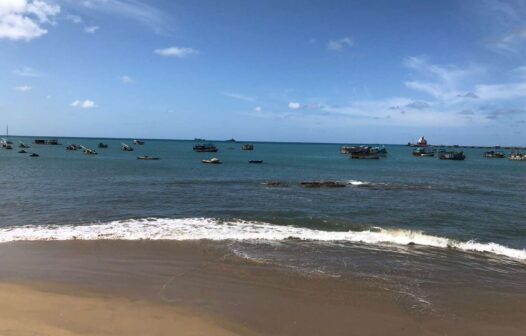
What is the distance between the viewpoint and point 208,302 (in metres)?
9.80

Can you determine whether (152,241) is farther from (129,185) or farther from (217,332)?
(129,185)

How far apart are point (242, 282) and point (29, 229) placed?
→ 454 inches

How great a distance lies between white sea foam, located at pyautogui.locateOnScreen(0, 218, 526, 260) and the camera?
54.2ft

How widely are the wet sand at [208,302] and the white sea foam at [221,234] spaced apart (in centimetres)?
317

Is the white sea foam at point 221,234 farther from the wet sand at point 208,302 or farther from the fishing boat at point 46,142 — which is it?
the fishing boat at point 46,142

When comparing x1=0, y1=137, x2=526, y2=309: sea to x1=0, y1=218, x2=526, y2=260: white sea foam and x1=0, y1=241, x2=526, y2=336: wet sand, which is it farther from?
x1=0, y1=241, x2=526, y2=336: wet sand

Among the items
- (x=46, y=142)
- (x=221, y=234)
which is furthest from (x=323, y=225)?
(x=46, y=142)

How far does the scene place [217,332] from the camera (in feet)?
26.7

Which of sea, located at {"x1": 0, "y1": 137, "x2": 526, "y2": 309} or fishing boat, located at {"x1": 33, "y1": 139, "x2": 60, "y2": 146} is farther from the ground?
fishing boat, located at {"x1": 33, "y1": 139, "x2": 60, "y2": 146}

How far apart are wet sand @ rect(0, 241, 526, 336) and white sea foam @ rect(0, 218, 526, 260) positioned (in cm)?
317

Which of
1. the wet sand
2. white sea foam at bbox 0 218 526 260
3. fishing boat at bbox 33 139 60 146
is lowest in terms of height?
white sea foam at bbox 0 218 526 260

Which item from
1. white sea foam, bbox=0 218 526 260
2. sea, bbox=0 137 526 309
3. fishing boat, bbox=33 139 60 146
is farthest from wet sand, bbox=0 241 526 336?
fishing boat, bbox=33 139 60 146

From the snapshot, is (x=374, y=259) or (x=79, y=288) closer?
(x=79, y=288)

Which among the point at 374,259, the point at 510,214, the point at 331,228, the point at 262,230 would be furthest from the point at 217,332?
the point at 510,214
